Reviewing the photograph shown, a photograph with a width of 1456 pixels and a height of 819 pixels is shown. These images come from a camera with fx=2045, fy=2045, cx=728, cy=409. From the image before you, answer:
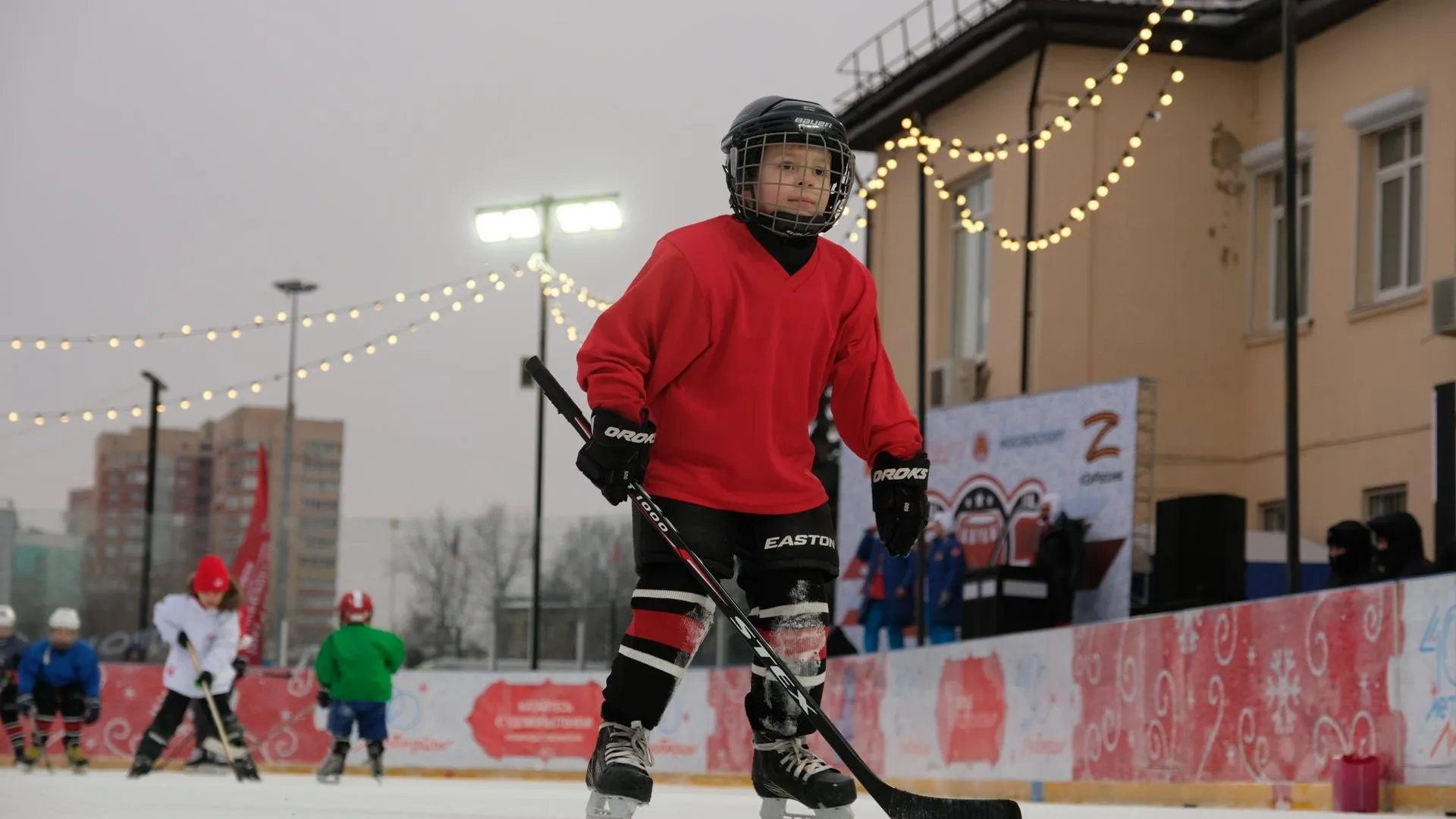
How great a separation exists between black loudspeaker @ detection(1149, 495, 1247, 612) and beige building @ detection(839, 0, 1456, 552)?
428cm

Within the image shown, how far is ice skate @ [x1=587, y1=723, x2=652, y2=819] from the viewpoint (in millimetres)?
4086

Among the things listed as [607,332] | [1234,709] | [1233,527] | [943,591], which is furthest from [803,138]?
[943,591]

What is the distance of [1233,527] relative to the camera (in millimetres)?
13820

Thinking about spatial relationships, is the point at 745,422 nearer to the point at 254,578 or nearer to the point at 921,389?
the point at 921,389

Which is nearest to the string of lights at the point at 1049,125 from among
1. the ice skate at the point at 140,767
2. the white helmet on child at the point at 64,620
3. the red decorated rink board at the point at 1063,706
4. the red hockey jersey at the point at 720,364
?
the red decorated rink board at the point at 1063,706

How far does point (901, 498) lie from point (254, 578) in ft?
54.4

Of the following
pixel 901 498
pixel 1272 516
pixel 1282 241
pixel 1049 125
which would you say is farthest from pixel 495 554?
pixel 901 498

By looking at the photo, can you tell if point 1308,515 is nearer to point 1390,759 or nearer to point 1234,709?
point 1234,709

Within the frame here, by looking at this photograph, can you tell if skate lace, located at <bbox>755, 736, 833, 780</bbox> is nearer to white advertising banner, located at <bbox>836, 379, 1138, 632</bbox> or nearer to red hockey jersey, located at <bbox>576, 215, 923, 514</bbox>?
red hockey jersey, located at <bbox>576, 215, 923, 514</bbox>

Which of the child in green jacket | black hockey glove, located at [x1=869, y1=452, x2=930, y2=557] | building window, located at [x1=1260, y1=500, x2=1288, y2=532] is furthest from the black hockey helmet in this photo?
building window, located at [x1=1260, y1=500, x2=1288, y2=532]

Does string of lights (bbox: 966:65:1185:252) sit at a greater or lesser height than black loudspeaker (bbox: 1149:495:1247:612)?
greater

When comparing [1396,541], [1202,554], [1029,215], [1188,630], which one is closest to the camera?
[1188,630]

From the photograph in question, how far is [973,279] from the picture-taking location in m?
22.3

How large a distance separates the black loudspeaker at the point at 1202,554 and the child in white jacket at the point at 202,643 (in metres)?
6.21
